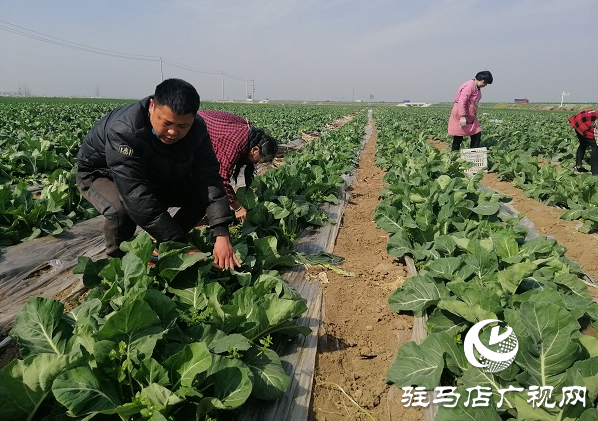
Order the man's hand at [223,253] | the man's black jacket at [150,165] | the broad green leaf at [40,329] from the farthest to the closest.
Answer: the man's hand at [223,253]
the man's black jacket at [150,165]
the broad green leaf at [40,329]

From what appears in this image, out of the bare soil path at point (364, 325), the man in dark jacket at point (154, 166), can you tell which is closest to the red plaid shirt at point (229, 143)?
the man in dark jacket at point (154, 166)

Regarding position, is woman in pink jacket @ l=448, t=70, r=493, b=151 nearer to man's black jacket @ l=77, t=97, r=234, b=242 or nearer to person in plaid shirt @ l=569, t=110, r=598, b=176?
person in plaid shirt @ l=569, t=110, r=598, b=176

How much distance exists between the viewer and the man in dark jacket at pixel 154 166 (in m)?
2.46

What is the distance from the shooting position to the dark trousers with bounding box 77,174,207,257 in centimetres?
324

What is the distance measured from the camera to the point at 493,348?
7.47ft

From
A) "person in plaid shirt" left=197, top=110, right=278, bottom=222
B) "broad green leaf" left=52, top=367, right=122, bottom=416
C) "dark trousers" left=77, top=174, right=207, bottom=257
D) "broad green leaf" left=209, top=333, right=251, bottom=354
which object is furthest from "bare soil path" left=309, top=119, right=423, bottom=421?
"dark trousers" left=77, top=174, right=207, bottom=257

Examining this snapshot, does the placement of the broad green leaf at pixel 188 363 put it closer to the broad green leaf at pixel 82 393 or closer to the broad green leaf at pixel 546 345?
the broad green leaf at pixel 82 393

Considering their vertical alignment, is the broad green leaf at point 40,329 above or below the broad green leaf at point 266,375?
above

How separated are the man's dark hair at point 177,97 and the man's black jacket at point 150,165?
39cm

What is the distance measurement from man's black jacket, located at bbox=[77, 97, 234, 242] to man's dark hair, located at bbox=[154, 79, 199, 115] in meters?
0.39

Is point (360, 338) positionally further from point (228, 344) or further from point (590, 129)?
point (590, 129)

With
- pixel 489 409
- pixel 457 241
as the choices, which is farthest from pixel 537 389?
pixel 457 241

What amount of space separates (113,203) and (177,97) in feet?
4.26

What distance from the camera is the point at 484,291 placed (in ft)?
8.39
